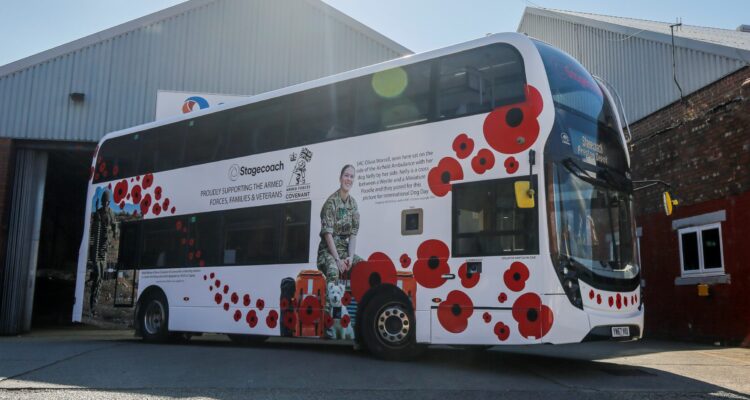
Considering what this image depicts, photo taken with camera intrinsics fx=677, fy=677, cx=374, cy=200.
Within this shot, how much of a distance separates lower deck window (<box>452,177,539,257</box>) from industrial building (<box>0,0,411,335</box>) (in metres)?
11.0

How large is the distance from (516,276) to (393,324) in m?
1.94

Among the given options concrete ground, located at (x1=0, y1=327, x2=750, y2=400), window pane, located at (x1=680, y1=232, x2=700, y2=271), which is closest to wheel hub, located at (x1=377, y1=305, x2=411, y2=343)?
concrete ground, located at (x1=0, y1=327, x2=750, y2=400)

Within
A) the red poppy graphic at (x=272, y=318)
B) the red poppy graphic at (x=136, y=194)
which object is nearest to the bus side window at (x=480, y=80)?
the red poppy graphic at (x=272, y=318)

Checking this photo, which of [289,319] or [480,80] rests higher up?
[480,80]

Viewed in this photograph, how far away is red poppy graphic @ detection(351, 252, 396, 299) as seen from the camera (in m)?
9.03

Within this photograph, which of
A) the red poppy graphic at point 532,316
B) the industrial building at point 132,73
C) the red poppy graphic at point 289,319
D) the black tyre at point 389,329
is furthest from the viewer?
the industrial building at point 132,73

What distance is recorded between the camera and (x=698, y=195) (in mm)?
13055

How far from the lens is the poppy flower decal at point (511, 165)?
7.98m

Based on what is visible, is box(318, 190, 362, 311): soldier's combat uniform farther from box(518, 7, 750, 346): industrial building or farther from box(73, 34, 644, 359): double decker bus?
box(518, 7, 750, 346): industrial building

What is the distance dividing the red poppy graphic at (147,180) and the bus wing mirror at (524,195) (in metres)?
7.69

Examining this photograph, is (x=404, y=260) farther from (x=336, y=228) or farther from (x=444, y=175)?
(x=336, y=228)

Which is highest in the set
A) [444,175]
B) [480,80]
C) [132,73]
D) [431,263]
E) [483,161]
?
[132,73]

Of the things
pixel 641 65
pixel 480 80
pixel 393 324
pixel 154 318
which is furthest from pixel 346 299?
pixel 641 65

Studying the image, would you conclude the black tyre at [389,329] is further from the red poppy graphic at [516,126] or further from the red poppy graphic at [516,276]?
the red poppy graphic at [516,126]
